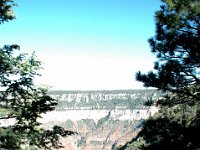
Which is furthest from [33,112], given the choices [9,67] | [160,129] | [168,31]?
[168,31]

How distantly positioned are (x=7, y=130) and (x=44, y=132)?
5.27ft

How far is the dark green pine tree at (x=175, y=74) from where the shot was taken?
14.0 metres

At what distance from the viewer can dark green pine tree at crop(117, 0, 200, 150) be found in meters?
14.0

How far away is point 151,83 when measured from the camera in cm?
1570

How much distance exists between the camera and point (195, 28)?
1480cm

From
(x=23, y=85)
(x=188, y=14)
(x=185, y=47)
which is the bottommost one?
(x=23, y=85)

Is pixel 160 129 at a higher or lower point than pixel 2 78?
lower

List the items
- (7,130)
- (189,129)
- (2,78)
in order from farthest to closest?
1. (189,129)
2. (2,78)
3. (7,130)

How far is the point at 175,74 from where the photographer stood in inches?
598

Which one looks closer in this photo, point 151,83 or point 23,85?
point 23,85

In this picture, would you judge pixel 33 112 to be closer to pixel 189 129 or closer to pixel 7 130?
pixel 7 130

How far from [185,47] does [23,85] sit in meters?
6.92

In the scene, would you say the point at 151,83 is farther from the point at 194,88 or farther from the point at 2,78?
the point at 2,78

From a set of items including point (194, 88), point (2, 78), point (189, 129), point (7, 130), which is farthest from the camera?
point (194, 88)
